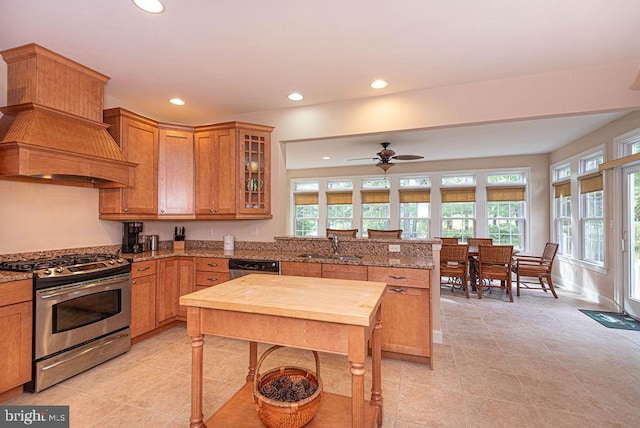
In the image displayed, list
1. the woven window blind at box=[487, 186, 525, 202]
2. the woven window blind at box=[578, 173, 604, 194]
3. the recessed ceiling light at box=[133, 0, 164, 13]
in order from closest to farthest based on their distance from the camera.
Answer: the recessed ceiling light at box=[133, 0, 164, 13] < the woven window blind at box=[578, 173, 604, 194] < the woven window blind at box=[487, 186, 525, 202]

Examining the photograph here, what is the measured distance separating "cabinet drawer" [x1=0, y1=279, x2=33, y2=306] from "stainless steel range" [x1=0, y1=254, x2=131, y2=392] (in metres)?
0.04

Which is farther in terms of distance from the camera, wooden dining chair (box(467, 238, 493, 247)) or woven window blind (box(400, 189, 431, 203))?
woven window blind (box(400, 189, 431, 203))

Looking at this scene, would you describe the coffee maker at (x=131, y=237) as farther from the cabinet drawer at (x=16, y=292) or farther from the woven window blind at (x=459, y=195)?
the woven window blind at (x=459, y=195)

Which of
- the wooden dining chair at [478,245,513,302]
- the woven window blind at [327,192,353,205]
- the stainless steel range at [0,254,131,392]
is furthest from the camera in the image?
the woven window blind at [327,192,353,205]

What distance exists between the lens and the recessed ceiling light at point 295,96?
10.5 feet

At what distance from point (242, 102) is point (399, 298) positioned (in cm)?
275

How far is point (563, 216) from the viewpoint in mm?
5582

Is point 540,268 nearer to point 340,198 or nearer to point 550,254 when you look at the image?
point 550,254

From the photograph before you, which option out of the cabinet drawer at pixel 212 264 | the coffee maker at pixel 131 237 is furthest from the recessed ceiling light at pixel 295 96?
the coffee maker at pixel 131 237

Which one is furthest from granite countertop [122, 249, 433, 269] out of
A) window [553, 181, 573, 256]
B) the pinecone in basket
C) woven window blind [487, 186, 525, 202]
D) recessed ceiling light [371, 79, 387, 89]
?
woven window blind [487, 186, 525, 202]

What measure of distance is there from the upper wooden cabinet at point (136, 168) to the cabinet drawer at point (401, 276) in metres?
2.57

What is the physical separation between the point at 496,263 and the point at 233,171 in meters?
4.19

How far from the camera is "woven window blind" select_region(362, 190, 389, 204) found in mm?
7203

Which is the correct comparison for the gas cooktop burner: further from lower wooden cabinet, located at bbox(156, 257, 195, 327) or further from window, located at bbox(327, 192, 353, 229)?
window, located at bbox(327, 192, 353, 229)
